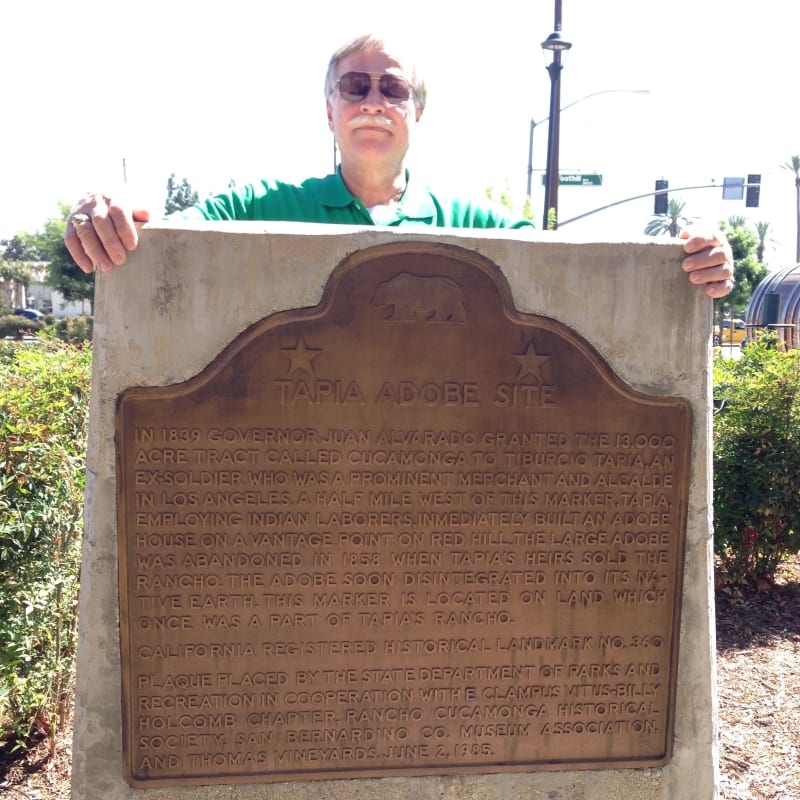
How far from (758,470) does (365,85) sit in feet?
12.6

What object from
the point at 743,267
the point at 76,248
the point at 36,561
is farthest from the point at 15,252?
the point at 76,248

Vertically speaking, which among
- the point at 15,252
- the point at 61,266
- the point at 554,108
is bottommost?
the point at 61,266

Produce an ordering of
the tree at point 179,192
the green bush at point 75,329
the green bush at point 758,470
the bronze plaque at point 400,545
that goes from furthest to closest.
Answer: the tree at point 179,192 → the green bush at point 75,329 → the green bush at point 758,470 → the bronze plaque at point 400,545

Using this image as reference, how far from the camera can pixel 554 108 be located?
43.6 feet

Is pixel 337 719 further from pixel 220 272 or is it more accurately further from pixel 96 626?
pixel 220 272

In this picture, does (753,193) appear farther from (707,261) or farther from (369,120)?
(369,120)

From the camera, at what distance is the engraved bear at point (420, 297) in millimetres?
2166

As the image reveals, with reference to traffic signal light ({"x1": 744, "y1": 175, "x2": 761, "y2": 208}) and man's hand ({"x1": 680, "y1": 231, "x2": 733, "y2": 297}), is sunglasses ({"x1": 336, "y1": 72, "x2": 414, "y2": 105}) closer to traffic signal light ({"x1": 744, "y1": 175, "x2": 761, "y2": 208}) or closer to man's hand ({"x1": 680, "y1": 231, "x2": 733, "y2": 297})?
man's hand ({"x1": 680, "y1": 231, "x2": 733, "y2": 297})

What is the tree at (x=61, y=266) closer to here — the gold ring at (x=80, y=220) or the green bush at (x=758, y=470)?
the green bush at (x=758, y=470)

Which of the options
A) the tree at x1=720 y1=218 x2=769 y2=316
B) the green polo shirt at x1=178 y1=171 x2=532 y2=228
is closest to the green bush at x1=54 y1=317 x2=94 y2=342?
the green polo shirt at x1=178 y1=171 x2=532 y2=228

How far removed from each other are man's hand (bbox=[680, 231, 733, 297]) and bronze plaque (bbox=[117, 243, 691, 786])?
14.1 inches

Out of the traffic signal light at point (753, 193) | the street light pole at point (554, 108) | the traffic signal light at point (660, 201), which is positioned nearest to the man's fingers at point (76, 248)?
the street light pole at point (554, 108)

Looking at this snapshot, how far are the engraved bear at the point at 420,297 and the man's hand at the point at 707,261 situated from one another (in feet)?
2.24

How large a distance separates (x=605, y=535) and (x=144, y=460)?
1.36m
